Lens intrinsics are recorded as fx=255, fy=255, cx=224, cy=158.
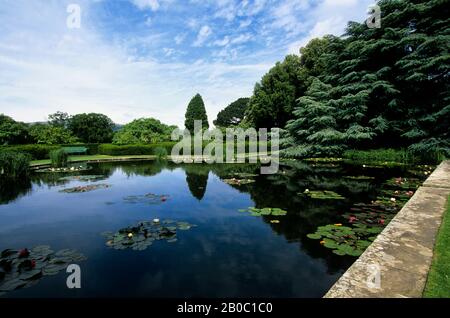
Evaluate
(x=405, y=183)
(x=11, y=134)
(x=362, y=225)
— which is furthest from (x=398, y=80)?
(x=11, y=134)

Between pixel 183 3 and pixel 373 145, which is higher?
pixel 183 3

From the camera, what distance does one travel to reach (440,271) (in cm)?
207

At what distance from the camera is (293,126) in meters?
17.8

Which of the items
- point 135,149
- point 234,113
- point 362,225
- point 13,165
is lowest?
point 362,225

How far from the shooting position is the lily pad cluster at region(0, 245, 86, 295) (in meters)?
2.77

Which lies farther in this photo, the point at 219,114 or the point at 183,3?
the point at 219,114

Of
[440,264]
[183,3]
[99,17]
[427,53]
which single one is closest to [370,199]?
[440,264]

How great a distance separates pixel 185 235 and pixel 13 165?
9772mm

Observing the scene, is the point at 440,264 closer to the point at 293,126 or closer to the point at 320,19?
the point at 320,19

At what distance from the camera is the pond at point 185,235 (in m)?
2.74

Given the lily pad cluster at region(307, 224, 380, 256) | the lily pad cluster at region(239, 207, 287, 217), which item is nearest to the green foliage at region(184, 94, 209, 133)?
the lily pad cluster at region(239, 207, 287, 217)

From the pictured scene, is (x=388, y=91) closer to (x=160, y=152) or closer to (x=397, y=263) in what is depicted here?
(x=397, y=263)

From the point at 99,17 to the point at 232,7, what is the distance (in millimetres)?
5866

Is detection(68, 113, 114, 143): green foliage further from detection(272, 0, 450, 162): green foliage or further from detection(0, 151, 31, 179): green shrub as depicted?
detection(272, 0, 450, 162): green foliage
